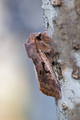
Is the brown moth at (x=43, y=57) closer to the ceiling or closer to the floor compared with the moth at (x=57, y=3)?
closer to the floor

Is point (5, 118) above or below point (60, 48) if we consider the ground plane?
below

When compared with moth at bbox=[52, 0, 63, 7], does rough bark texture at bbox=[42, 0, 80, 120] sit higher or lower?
lower

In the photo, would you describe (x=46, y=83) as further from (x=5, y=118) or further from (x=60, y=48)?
(x=5, y=118)

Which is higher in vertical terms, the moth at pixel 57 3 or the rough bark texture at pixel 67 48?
the moth at pixel 57 3

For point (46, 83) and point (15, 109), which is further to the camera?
point (15, 109)

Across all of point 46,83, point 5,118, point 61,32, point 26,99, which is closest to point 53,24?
point 61,32
